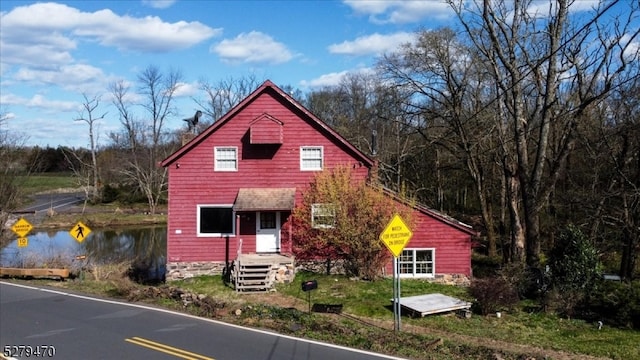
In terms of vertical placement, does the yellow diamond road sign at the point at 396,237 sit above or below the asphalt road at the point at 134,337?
above

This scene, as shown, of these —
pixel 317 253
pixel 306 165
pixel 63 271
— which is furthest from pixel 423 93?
pixel 63 271

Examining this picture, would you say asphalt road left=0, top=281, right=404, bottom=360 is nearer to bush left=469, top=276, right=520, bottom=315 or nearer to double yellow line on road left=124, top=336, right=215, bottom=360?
double yellow line on road left=124, top=336, right=215, bottom=360

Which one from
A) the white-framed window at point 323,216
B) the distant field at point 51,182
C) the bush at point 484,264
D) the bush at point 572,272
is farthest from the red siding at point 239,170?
the distant field at point 51,182

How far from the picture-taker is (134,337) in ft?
47.6

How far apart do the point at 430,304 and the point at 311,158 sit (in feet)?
32.8

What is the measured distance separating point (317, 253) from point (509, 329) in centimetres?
1088

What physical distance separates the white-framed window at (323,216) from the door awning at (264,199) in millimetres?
1082

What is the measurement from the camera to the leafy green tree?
23.5 metres

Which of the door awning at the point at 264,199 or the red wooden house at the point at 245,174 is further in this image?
the red wooden house at the point at 245,174

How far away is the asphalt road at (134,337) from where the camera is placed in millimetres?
12755

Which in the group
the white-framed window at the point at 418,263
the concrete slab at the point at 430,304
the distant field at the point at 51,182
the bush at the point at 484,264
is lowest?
the bush at the point at 484,264

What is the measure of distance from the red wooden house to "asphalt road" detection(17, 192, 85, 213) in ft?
136

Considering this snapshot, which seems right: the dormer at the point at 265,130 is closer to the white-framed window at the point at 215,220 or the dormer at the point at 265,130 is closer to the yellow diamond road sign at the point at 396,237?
the white-framed window at the point at 215,220

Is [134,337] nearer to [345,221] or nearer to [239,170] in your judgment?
[345,221]
